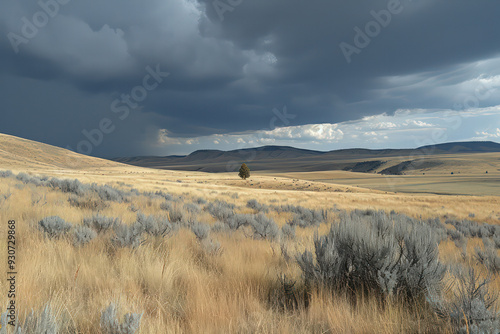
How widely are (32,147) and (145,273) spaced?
13767 cm

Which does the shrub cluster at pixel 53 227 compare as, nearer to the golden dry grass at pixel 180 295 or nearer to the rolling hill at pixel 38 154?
the golden dry grass at pixel 180 295

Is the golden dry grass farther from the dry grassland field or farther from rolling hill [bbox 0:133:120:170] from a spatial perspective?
rolling hill [bbox 0:133:120:170]

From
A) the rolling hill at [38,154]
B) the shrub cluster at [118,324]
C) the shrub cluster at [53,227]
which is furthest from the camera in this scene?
the rolling hill at [38,154]

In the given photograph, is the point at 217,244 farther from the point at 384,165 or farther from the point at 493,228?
the point at 384,165

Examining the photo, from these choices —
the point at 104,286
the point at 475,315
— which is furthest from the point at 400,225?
the point at 104,286

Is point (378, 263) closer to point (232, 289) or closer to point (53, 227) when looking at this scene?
point (232, 289)

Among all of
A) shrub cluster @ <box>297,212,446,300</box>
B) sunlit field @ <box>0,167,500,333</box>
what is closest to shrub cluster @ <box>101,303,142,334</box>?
sunlit field @ <box>0,167,500,333</box>

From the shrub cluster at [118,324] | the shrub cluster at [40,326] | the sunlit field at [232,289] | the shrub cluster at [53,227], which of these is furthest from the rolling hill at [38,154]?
the shrub cluster at [118,324]

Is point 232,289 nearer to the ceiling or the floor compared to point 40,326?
nearer to the floor

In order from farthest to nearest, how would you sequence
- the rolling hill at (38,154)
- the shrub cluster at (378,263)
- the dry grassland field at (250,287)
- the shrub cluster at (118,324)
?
the rolling hill at (38,154), the shrub cluster at (378,263), the dry grassland field at (250,287), the shrub cluster at (118,324)

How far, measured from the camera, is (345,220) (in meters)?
3.55

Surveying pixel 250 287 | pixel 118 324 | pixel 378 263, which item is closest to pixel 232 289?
pixel 250 287

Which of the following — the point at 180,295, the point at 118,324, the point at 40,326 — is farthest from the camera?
the point at 180,295

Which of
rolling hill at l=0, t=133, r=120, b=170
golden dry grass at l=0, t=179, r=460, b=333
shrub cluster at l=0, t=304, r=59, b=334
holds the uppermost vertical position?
rolling hill at l=0, t=133, r=120, b=170
